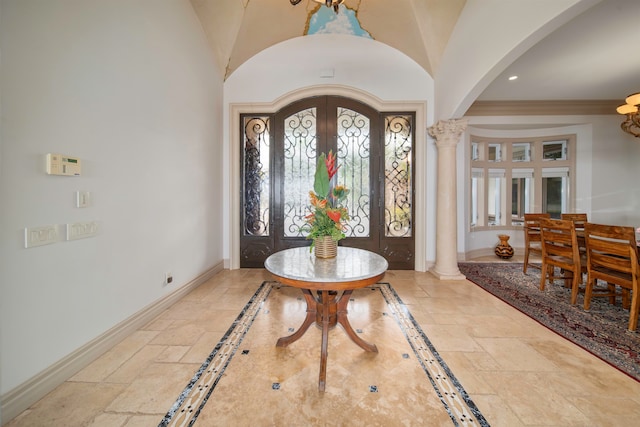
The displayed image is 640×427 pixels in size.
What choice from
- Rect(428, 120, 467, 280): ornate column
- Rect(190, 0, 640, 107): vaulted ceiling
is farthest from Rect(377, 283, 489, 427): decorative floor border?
Rect(190, 0, 640, 107): vaulted ceiling

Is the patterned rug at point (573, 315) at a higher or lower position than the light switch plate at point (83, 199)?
lower

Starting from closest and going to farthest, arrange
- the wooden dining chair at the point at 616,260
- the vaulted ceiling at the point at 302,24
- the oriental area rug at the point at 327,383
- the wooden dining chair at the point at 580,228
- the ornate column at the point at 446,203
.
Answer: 1. the oriental area rug at the point at 327,383
2. the wooden dining chair at the point at 616,260
3. the wooden dining chair at the point at 580,228
4. the vaulted ceiling at the point at 302,24
5. the ornate column at the point at 446,203

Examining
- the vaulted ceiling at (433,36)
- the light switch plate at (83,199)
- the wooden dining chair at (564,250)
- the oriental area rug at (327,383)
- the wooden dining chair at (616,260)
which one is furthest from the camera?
the vaulted ceiling at (433,36)

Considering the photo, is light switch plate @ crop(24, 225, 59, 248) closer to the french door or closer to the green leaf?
the green leaf

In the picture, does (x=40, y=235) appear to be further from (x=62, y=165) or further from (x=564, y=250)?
(x=564, y=250)

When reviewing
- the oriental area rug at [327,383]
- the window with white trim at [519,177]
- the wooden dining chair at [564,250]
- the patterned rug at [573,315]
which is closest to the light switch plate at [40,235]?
the oriental area rug at [327,383]

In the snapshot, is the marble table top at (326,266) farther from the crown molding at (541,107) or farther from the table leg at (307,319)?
the crown molding at (541,107)

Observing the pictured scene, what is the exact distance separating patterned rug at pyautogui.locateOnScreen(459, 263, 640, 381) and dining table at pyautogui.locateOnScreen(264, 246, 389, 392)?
179cm

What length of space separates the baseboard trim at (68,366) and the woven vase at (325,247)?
68.9 inches

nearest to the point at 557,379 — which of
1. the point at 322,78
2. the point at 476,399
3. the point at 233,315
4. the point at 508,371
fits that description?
the point at 508,371

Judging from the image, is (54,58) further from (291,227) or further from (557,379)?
(557,379)

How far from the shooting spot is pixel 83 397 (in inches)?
59.7

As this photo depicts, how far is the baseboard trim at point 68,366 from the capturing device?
1378 millimetres

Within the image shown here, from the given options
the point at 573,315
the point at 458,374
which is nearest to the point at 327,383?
the point at 458,374
